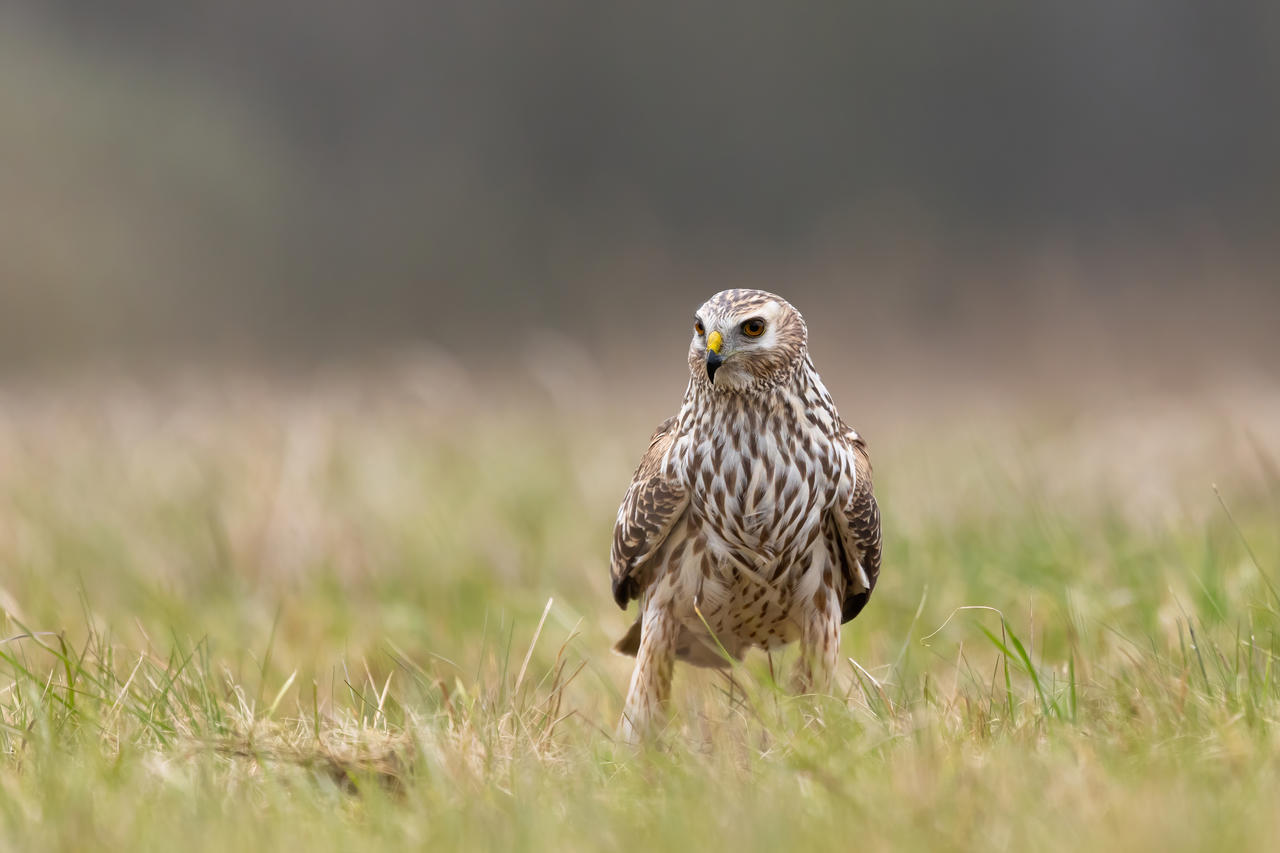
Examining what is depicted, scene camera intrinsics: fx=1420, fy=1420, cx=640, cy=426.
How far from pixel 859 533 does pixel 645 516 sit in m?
0.58

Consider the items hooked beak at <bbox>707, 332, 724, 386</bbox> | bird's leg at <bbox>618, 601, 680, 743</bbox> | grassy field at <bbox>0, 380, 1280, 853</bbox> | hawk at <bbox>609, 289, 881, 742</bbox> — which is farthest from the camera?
bird's leg at <bbox>618, 601, 680, 743</bbox>

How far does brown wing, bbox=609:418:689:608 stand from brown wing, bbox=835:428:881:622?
448 millimetres

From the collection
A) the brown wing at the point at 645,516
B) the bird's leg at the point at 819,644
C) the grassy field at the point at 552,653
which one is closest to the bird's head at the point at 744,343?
the brown wing at the point at 645,516

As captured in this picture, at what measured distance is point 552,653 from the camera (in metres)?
5.03

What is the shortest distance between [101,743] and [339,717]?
1.67ft

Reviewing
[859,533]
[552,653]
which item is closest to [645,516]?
[859,533]

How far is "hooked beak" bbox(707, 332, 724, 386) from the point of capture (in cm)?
349

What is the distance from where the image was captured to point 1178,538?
5.01 meters

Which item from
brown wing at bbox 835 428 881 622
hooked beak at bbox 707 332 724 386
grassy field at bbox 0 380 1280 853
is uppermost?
hooked beak at bbox 707 332 724 386

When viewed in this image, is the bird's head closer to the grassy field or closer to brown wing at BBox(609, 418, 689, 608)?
brown wing at BBox(609, 418, 689, 608)

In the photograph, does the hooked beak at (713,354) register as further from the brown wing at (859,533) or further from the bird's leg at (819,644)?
the bird's leg at (819,644)

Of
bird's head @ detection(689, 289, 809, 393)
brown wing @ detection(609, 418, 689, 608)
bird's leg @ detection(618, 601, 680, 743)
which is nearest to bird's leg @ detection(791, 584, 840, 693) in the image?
bird's leg @ detection(618, 601, 680, 743)

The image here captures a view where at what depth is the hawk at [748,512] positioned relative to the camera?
12.0 feet

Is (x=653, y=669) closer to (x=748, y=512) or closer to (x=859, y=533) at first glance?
(x=748, y=512)
